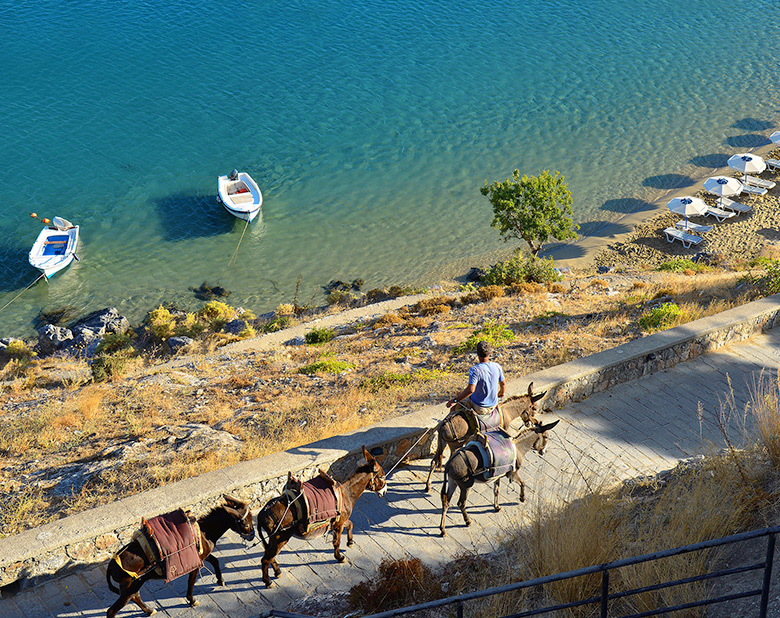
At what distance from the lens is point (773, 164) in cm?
3869

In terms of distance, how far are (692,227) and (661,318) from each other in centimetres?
1992

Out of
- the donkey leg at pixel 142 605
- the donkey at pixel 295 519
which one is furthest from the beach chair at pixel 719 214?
the donkey leg at pixel 142 605

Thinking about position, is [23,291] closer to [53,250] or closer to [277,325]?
[53,250]

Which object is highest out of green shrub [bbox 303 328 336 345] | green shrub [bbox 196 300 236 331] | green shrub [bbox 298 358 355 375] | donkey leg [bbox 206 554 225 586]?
green shrub [bbox 196 300 236 331]

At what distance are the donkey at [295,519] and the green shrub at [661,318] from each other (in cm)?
911

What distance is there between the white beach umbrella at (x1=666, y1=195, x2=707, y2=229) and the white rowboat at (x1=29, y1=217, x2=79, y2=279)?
96.8 ft

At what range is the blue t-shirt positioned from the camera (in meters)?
9.53

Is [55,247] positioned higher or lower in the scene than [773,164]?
higher

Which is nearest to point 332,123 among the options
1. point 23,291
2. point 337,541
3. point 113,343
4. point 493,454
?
point 23,291

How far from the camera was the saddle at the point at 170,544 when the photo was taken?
276 inches

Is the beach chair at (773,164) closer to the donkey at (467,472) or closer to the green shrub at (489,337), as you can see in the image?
the green shrub at (489,337)

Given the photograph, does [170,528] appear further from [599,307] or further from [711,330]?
A: [599,307]

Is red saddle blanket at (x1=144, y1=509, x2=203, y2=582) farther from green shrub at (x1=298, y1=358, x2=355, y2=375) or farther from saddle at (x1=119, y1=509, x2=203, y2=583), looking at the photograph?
green shrub at (x1=298, y1=358, x2=355, y2=375)

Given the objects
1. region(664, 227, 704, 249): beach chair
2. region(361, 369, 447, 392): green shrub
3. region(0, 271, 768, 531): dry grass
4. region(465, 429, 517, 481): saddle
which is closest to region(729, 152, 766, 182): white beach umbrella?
region(664, 227, 704, 249): beach chair
